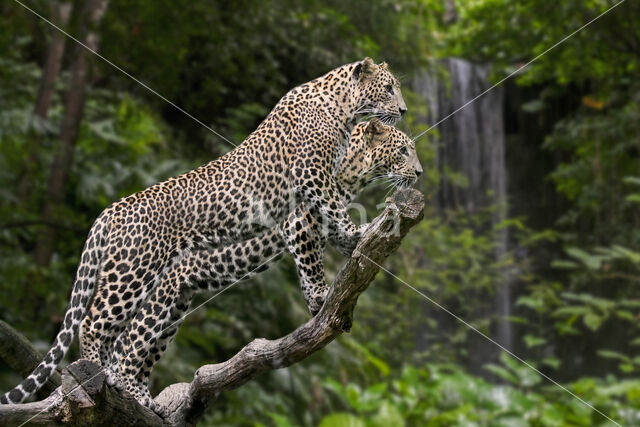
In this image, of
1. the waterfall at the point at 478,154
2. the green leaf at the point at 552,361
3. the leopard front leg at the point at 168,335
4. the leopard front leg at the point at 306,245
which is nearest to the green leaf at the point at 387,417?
the green leaf at the point at 552,361

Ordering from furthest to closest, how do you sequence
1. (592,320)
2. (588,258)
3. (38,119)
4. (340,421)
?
(588,258), (592,320), (340,421), (38,119)

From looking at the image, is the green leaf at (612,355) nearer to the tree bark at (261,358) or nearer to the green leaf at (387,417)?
the green leaf at (387,417)

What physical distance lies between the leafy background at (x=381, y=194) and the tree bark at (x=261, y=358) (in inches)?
25.4

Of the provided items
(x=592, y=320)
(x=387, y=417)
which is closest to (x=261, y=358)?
(x=387, y=417)

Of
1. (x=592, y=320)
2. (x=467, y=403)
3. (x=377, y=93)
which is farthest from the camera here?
(x=592, y=320)

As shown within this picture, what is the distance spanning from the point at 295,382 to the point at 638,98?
10.8 m

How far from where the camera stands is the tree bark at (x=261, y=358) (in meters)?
3.06

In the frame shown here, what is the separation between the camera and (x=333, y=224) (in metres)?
3.27

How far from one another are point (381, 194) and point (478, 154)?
1356 centimetres

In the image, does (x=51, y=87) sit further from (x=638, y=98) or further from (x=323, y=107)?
(x=638, y=98)

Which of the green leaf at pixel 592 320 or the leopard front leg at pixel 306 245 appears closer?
the leopard front leg at pixel 306 245

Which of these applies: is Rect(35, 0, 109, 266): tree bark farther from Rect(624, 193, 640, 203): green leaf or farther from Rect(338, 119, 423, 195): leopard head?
Rect(624, 193, 640, 203): green leaf

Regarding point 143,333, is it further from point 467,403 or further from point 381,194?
point 467,403

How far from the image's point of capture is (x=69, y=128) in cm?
770
